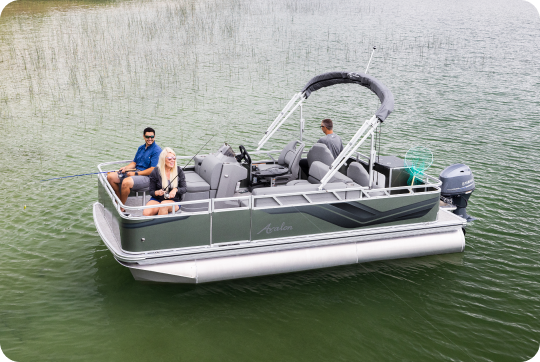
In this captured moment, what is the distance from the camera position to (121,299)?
256 inches

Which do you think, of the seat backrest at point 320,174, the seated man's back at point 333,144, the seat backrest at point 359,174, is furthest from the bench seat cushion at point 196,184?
the seat backrest at point 359,174

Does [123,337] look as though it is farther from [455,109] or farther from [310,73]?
[310,73]

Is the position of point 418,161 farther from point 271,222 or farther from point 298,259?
point 271,222

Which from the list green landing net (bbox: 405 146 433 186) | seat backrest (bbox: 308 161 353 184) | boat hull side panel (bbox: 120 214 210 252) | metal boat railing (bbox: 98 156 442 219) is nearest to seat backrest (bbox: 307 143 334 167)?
seat backrest (bbox: 308 161 353 184)

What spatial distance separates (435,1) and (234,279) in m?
34.1

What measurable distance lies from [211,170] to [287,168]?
1.52 meters

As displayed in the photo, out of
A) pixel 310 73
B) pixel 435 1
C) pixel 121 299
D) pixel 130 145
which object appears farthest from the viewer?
Answer: pixel 435 1

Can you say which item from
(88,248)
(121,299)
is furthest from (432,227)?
(88,248)

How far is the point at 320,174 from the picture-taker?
7.52 meters

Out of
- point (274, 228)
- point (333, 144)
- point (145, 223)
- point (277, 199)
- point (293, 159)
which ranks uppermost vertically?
point (333, 144)

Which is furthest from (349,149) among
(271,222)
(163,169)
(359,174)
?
(163,169)

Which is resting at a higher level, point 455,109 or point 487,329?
point 455,109

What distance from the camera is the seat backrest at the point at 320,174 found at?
7.46 metres

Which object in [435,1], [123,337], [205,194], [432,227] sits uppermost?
[435,1]
